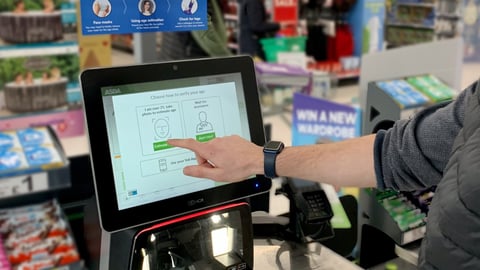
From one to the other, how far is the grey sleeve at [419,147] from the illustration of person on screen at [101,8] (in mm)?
580

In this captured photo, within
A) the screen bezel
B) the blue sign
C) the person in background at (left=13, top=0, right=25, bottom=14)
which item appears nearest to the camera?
the screen bezel

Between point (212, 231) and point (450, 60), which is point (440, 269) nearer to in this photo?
point (212, 231)

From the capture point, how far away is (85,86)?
1.03 meters

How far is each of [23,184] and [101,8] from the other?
1.17 m

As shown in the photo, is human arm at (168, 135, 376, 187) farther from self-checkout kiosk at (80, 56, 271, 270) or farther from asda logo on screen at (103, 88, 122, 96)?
asda logo on screen at (103, 88, 122, 96)

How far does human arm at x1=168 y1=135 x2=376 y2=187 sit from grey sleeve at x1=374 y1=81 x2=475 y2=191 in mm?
29

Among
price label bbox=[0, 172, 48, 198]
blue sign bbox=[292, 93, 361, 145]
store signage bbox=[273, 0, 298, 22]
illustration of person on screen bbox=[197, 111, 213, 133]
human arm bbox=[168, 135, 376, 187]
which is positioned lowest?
price label bbox=[0, 172, 48, 198]

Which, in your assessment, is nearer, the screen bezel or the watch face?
the screen bezel

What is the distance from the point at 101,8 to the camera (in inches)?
43.8

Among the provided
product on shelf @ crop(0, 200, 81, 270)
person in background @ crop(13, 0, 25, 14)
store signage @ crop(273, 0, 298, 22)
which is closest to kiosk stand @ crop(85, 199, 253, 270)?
product on shelf @ crop(0, 200, 81, 270)

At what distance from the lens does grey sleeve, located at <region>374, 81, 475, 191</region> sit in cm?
104

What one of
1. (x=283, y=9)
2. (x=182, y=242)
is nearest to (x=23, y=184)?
(x=182, y=242)

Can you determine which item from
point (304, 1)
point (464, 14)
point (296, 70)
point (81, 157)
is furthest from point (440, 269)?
point (464, 14)

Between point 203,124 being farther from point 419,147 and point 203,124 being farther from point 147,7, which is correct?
point 419,147
